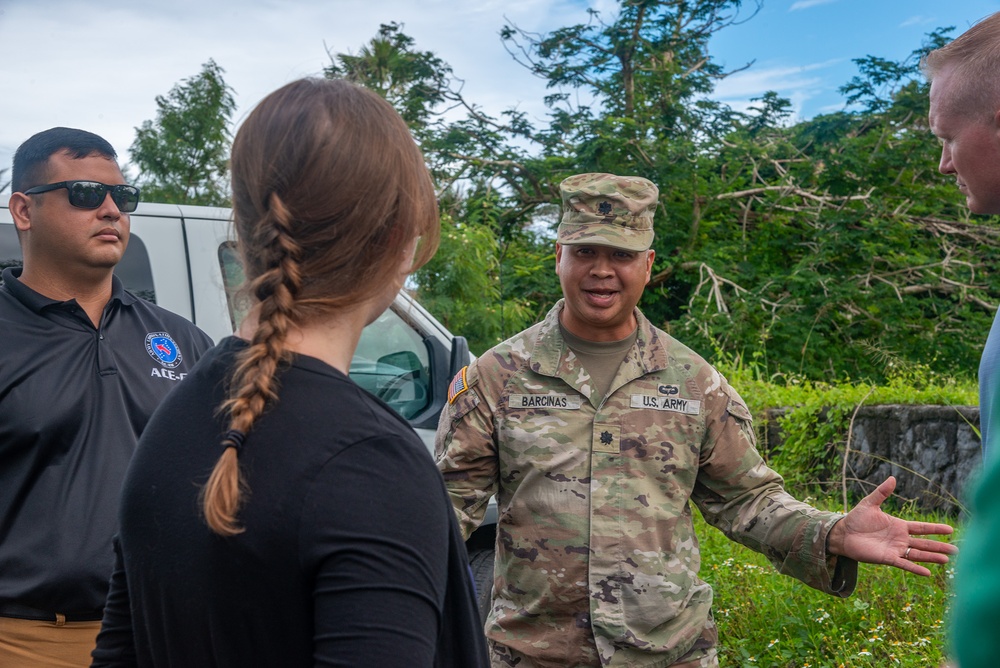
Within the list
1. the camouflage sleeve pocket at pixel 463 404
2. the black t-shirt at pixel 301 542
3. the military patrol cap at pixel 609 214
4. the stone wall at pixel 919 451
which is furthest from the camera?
the stone wall at pixel 919 451

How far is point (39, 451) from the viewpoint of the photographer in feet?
7.43

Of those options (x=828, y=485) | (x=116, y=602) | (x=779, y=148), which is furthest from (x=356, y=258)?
(x=779, y=148)

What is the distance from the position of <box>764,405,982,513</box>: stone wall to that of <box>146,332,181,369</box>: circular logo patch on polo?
13.1 feet

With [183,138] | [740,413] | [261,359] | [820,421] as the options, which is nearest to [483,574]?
[740,413]

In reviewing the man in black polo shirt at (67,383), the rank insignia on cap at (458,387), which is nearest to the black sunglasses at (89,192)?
the man in black polo shirt at (67,383)

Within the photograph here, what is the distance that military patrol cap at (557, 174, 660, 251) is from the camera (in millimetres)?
2674

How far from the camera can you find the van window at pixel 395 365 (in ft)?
13.1

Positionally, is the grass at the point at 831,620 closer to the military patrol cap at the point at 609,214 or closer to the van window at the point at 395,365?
the van window at the point at 395,365

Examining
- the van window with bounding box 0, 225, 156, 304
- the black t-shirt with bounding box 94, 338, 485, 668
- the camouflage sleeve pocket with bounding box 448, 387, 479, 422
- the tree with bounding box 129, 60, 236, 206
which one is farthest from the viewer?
the tree with bounding box 129, 60, 236, 206

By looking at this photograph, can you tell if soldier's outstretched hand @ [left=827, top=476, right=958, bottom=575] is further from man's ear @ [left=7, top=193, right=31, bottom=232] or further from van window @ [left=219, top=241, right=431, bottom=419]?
man's ear @ [left=7, top=193, right=31, bottom=232]

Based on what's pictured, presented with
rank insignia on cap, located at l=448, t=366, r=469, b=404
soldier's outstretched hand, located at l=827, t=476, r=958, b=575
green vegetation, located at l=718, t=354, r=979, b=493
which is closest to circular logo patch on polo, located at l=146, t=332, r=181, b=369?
rank insignia on cap, located at l=448, t=366, r=469, b=404

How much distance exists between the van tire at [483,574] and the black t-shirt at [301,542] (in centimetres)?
258

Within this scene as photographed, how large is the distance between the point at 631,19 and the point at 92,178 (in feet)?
32.0

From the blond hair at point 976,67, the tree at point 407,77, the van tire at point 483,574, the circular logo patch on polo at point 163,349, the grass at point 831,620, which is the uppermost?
the tree at point 407,77
